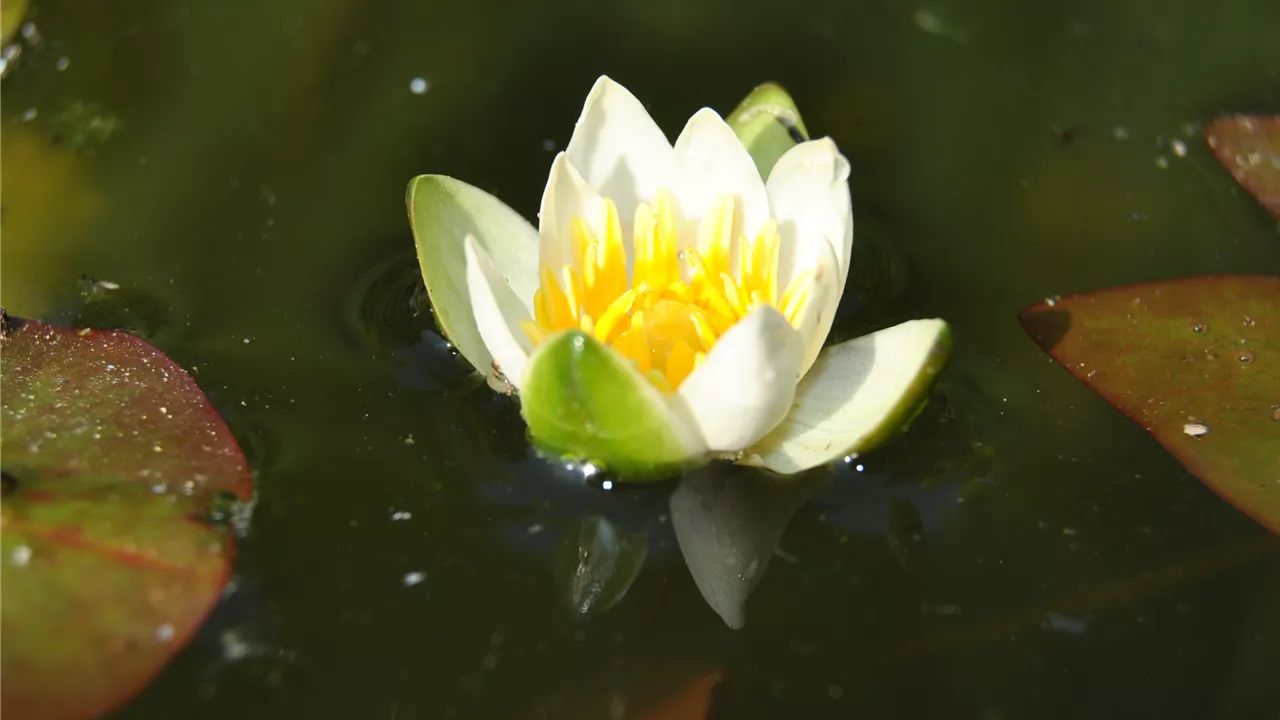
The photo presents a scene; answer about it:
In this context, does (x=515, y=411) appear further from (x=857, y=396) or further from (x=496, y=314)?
(x=857, y=396)

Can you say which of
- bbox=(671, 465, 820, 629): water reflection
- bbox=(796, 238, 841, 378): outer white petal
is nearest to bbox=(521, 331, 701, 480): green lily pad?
bbox=(671, 465, 820, 629): water reflection

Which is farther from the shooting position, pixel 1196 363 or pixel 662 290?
pixel 1196 363

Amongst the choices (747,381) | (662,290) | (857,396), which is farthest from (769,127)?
(747,381)

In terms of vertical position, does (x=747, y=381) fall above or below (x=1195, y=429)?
above

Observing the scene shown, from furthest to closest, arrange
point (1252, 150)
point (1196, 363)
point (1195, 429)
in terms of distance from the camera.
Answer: point (1252, 150)
point (1196, 363)
point (1195, 429)

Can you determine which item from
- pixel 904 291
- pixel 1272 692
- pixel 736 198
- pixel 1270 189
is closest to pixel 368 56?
pixel 736 198
